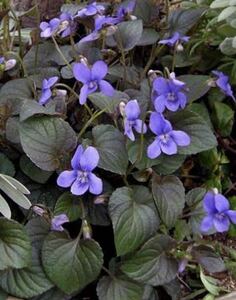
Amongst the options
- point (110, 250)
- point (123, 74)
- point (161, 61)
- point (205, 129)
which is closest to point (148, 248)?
point (110, 250)

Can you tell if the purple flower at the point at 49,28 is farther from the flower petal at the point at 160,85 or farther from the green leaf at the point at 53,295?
the green leaf at the point at 53,295

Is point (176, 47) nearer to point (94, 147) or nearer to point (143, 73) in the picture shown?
point (143, 73)

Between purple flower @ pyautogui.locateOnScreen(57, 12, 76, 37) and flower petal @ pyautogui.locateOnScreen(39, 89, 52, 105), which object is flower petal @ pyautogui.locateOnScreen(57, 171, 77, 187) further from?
purple flower @ pyautogui.locateOnScreen(57, 12, 76, 37)

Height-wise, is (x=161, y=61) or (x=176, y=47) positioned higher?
(x=176, y=47)

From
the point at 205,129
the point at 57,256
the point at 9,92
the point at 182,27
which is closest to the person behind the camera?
the point at 57,256

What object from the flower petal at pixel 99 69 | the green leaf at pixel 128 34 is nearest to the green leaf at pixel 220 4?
the green leaf at pixel 128 34

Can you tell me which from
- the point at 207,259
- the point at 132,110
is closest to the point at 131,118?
the point at 132,110

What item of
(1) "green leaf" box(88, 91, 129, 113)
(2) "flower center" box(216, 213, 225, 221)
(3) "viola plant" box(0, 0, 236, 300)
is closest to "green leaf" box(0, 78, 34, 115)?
(3) "viola plant" box(0, 0, 236, 300)
